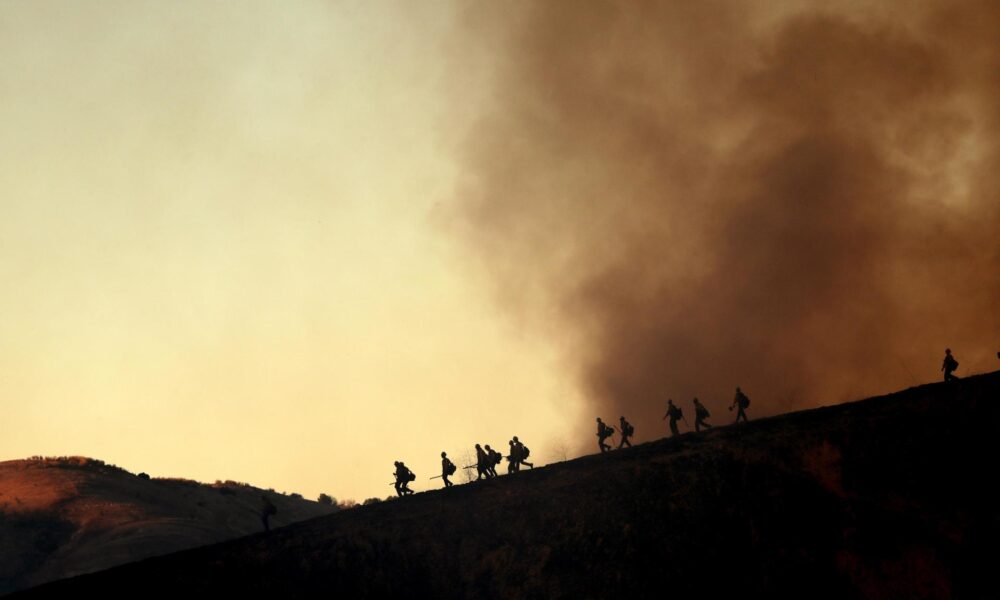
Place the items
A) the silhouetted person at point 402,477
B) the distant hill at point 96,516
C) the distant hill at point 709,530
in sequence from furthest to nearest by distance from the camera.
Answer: the distant hill at point 96,516, the silhouetted person at point 402,477, the distant hill at point 709,530

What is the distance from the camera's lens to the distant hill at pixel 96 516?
43.9 metres

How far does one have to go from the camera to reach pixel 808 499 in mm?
22203

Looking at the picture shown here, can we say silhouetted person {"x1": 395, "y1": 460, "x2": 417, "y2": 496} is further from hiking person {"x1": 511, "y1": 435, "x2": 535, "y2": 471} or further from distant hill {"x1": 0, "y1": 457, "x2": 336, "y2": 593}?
distant hill {"x1": 0, "y1": 457, "x2": 336, "y2": 593}

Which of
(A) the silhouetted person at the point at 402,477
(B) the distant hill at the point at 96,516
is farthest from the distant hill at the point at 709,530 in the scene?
(B) the distant hill at the point at 96,516

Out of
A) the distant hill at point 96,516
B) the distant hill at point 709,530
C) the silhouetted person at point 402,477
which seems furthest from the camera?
the distant hill at point 96,516

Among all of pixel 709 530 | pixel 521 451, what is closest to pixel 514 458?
pixel 521 451

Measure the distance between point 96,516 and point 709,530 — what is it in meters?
46.7

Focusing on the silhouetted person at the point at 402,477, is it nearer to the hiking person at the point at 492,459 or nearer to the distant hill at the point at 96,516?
the hiking person at the point at 492,459

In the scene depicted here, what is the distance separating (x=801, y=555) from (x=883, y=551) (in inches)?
90.4

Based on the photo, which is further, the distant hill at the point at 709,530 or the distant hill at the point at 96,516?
the distant hill at the point at 96,516

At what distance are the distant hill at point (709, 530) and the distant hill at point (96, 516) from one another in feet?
80.1

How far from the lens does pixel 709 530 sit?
2244 centimetres

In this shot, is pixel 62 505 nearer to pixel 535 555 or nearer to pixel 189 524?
pixel 189 524

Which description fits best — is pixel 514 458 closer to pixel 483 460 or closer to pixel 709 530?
pixel 483 460
